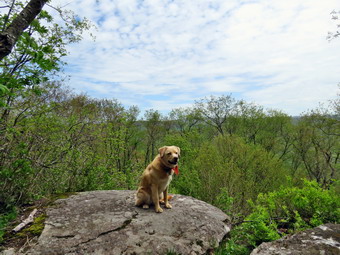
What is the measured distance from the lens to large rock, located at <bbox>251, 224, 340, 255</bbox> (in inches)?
103

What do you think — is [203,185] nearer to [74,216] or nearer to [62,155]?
[62,155]

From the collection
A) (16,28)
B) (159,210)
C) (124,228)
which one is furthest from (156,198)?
(16,28)

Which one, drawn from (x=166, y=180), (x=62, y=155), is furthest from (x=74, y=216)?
(x=62, y=155)

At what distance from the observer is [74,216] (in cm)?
359

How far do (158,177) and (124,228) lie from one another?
1.11m

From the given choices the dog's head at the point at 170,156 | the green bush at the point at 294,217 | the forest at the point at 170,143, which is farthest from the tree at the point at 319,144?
the dog's head at the point at 170,156

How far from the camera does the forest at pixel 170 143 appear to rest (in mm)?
3893

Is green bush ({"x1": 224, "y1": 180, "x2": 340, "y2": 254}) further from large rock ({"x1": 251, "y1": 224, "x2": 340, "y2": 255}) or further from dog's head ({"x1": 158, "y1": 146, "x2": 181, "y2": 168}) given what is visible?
dog's head ({"x1": 158, "y1": 146, "x2": 181, "y2": 168})

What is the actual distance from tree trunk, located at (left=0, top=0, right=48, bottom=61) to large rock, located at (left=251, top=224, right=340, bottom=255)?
13.9ft

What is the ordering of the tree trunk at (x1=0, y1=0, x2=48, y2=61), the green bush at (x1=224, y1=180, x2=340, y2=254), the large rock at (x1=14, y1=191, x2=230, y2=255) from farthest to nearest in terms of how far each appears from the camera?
the green bush at (x1=224, y1=180, x2=340, y2=254) < the large rock at (x1=14, y1=191, x2=230, y2=255) < the tree trunk at (x1=0, y1=0, x2=48, y2=61)

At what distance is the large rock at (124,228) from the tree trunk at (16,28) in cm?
267

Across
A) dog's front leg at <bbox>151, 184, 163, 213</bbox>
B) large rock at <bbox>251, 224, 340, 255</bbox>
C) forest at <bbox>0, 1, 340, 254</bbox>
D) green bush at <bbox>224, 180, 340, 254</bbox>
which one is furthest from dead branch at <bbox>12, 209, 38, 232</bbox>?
large rock at <bbox>251, 224, 340, 255</bbox>

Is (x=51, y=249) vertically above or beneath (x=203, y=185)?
above

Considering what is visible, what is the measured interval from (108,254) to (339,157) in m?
34.9
